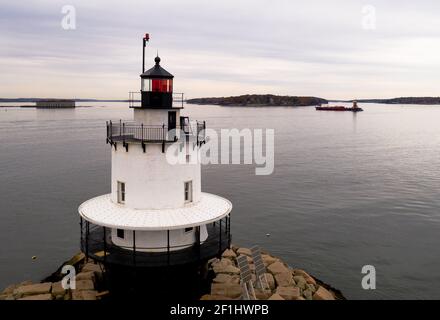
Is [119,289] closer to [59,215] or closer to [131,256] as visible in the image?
[131,256]

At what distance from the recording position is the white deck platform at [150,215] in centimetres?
1403

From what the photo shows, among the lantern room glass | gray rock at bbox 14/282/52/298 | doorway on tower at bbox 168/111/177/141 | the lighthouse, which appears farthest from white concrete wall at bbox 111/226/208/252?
the lantern room glass

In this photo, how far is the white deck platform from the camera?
14.0 metres

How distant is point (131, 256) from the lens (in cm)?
1485

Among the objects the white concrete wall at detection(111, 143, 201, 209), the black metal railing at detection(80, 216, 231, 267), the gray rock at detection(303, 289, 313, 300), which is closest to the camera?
the black metal railing at detection(80, 216, 231, 267)

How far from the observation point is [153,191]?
1506cm

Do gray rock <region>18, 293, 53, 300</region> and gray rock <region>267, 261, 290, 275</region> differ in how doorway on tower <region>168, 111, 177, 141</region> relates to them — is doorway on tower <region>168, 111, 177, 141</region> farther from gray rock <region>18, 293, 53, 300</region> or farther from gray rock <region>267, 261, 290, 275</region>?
gray rock <region>267, 261, 290, 275</region>

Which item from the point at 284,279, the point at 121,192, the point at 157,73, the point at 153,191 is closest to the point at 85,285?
the point at 121,192

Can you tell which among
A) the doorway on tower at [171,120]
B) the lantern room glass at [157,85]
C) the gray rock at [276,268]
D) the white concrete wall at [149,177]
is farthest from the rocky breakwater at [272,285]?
the lantern room glass at [157,85]

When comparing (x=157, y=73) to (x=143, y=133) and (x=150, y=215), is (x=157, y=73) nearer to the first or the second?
(x=143, y=133)

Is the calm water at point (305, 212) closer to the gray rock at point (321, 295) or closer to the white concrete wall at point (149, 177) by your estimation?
the gray rock at point (321, 295)

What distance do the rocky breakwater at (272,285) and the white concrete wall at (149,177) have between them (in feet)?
14.2

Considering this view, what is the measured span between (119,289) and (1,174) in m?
34.7

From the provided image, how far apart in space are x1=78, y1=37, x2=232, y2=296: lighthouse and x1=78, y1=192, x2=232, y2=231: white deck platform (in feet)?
0.11
